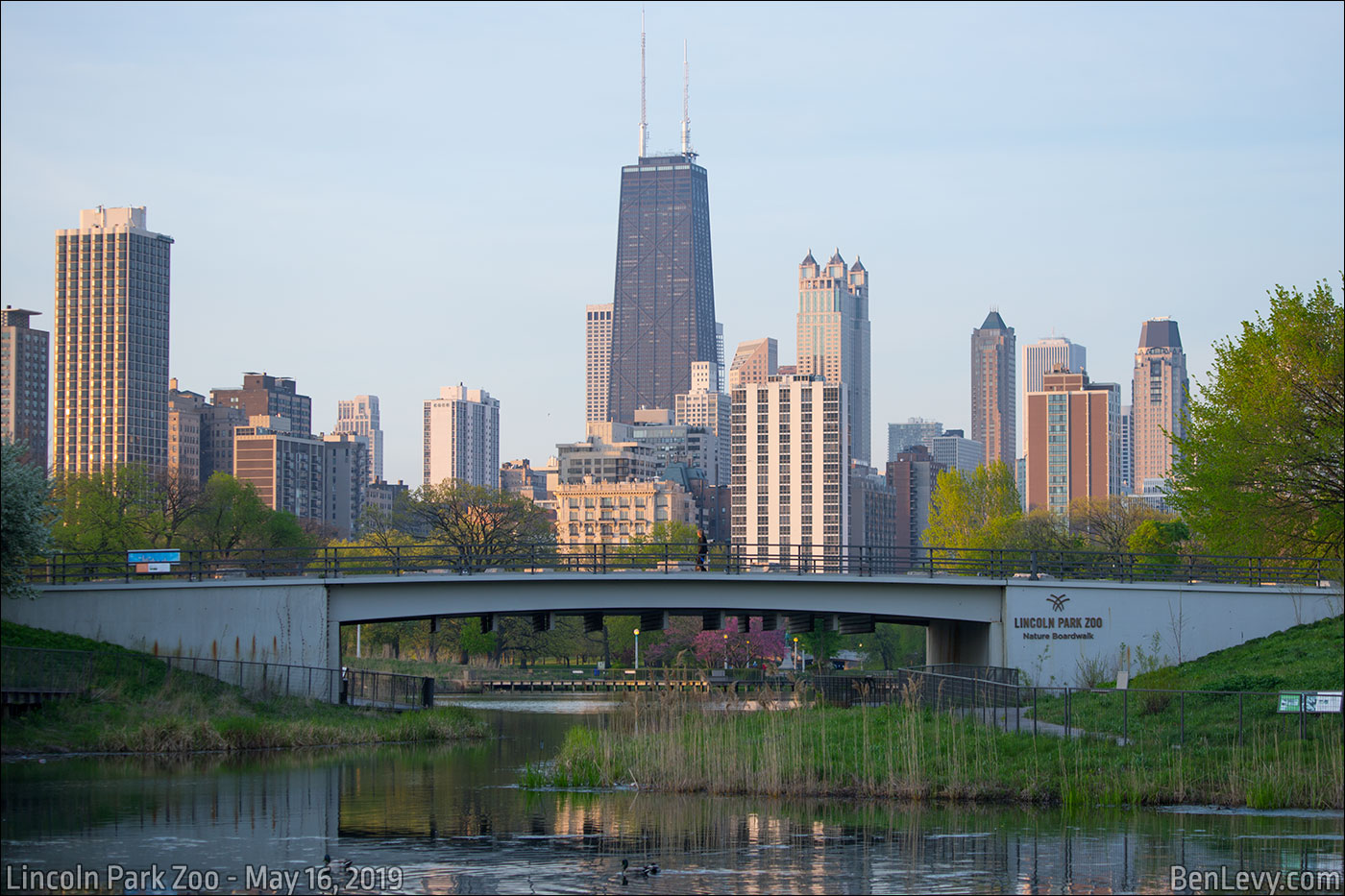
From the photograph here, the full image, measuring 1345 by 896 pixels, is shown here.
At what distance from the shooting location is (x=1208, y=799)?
88.4 ft

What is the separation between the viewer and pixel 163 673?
Answer: 45.6 meters

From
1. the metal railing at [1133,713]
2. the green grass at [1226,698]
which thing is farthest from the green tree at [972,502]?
the metal railing at [1133,713]

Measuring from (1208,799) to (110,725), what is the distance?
26552 mm

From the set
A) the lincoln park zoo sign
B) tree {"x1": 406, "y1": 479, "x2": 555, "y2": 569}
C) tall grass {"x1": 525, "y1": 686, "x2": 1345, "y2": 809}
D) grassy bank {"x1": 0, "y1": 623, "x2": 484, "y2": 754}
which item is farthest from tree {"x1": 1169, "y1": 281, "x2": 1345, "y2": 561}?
tree {"x1": 406, "y1": 479, "x2": 555, "y2": 569}

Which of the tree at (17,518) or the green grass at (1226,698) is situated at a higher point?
the tree at (17,518)

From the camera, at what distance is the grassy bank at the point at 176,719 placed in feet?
126

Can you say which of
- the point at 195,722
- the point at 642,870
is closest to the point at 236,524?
the point at 195,722

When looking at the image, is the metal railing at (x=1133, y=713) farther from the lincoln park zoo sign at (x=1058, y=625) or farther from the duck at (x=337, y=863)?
the duck at (x=337, y=863)

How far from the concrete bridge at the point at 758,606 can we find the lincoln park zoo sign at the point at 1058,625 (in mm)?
31

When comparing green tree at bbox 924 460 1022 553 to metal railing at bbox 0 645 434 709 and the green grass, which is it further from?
metal railing at bbox 0 645 434 709

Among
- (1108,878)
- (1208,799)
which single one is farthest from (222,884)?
(1208,799)

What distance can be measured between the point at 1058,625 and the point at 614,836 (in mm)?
28936

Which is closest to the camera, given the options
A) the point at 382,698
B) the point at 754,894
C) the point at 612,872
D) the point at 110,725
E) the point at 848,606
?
the point at 754,894

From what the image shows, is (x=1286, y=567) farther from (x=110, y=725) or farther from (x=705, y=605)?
(x=110, y=725)
